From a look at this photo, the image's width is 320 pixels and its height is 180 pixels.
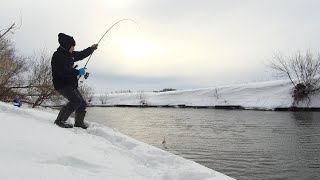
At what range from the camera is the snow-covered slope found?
4141 millimetres

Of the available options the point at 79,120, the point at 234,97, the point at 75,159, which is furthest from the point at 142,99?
the point at 75,159

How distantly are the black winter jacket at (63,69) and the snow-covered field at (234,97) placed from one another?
38.9 m

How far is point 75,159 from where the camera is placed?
4.82 metres

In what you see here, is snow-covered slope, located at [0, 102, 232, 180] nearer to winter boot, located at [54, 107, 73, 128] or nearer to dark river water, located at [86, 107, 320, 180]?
winter boot, located at [54, 107, 73, 128]

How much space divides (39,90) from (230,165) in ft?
59.2

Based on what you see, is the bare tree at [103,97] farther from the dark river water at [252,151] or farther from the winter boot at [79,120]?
the winter boot at [79,120]

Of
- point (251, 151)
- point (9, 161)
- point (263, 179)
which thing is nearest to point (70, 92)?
point (9, 161)

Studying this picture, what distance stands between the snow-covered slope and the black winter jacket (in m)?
1.36

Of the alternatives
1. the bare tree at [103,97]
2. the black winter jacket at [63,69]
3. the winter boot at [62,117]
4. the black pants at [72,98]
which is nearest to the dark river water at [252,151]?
the black pants at [72,98]

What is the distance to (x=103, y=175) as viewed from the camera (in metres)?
4.42

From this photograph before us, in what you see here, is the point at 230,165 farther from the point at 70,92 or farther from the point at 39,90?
the point at 39,90

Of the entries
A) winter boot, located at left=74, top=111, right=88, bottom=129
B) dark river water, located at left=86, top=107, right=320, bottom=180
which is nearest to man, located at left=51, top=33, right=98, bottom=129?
winter boot, located at left=74, top=111, right=88, bottom=129

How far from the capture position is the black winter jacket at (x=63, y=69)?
7.67 m

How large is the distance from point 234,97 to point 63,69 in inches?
1873
